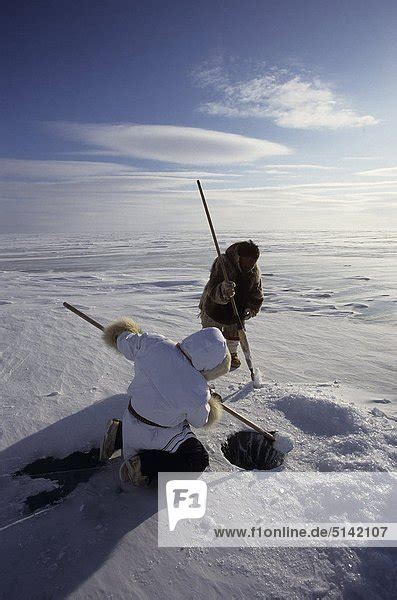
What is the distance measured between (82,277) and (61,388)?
8.17 m

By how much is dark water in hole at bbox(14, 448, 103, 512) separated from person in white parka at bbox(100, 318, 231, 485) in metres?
0.25

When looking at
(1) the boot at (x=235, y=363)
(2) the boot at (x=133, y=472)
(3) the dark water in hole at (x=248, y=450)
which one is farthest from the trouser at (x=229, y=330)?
(2) the boot at (x=133, y=472)

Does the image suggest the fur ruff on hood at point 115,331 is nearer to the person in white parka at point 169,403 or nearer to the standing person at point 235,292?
the person in white parka at point 169,403

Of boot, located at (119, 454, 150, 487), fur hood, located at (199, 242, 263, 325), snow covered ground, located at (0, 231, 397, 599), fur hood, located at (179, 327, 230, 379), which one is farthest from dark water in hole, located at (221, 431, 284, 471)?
fur hood, located at (199, 242, 263, 325)

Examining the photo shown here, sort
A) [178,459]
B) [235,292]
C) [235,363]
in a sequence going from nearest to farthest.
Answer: [178,459] → [235,363] → [235,292]

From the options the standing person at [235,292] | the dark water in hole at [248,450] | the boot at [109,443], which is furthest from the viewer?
the standing person at [235,292]

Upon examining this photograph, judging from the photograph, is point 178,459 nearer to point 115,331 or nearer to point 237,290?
point 115,331

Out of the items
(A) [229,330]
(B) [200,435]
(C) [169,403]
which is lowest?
(B) [200,435]

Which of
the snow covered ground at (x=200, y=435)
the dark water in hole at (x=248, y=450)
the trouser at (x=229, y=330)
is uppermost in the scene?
the trouser at (x=229, y=330)

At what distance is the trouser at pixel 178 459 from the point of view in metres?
1.96

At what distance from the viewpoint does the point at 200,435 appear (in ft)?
8.13

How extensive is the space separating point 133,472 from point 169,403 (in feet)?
1.31

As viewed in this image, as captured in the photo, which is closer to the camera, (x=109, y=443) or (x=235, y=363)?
(x=109, y=443)

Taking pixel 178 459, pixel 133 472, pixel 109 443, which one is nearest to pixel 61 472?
pixel 109 443
